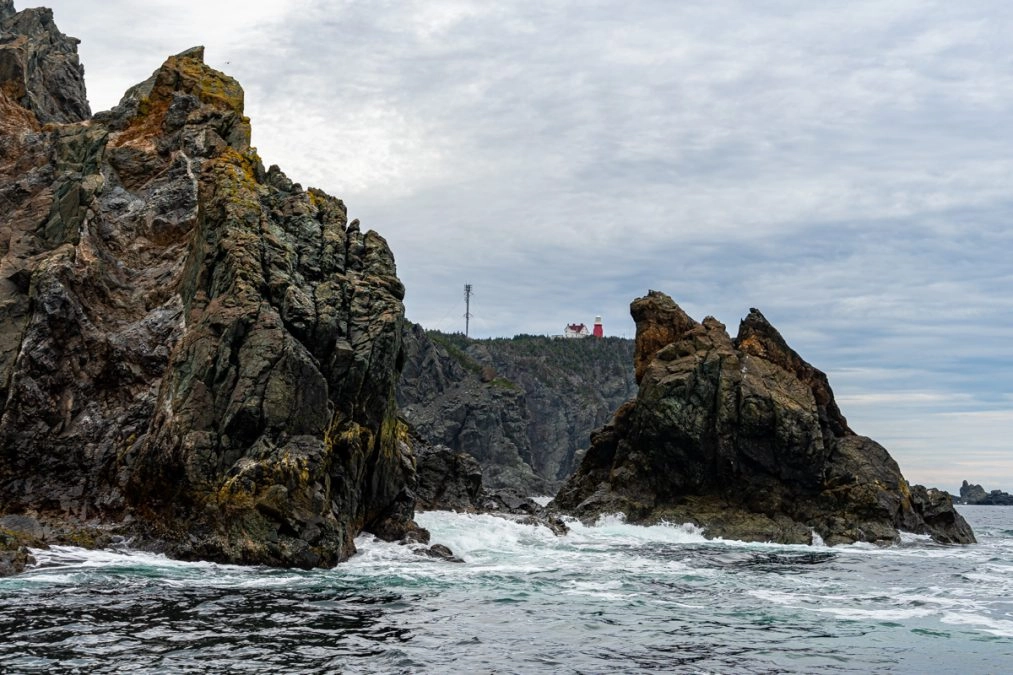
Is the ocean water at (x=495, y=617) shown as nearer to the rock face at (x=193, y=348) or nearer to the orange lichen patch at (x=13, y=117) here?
the rock face at (x=193, y=348)

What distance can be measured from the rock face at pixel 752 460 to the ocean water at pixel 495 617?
57.6 ft

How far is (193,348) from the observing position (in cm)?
3556

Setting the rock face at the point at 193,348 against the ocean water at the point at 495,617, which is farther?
the rock face at the point at 193,348

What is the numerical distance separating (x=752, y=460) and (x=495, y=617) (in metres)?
37.5

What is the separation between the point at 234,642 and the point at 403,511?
22.9 metres

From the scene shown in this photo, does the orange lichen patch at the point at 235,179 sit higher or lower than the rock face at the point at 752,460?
higher

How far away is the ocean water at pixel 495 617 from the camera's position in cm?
1819

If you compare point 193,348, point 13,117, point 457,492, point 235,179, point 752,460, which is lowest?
point 457,492

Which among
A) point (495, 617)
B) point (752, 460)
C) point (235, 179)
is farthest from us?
point (752, 460)

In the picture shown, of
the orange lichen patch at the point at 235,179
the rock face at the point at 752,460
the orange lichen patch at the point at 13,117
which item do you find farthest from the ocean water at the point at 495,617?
the orange lichen patch at the point at 13,117

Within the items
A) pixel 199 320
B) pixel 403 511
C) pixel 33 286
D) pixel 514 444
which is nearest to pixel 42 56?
pixel 33 286

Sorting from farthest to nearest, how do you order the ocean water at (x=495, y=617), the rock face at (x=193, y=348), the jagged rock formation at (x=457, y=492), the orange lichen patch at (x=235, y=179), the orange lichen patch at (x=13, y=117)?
the jagged rock formation at (x=457, y=492) < the orange lichen patch at (x=13, y=117) < the orange lichen patch at (x=235, y=179) < the rock face at (x=193, y=348) < the ocean water at (x=495, y=617)

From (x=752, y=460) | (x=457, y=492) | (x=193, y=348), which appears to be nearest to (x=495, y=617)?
(x=193, y=348)

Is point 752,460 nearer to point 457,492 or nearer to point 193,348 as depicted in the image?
point 457,492
